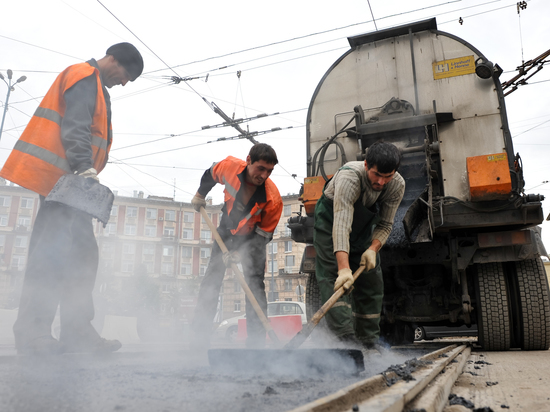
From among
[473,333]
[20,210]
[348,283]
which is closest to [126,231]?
[20,210]

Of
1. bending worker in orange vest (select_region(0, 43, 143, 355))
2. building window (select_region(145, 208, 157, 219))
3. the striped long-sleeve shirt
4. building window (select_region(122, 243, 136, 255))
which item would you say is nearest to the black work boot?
the striped long-sleeve shirt

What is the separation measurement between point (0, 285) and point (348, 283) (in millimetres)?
42759

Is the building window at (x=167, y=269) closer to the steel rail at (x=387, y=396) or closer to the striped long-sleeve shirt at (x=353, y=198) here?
the striped long-sleeve shirt at (x=353, y=198)

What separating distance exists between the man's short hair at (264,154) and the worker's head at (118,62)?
1.00 metres

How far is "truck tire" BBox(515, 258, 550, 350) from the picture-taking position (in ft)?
11.4

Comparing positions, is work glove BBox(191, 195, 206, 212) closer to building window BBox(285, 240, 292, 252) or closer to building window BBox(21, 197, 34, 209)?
building window BBox(285, 240, 292, 252)

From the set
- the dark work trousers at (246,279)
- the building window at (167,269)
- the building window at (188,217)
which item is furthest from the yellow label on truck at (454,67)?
the building window at (188,217)

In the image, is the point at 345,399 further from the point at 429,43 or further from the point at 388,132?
the point at 429,43

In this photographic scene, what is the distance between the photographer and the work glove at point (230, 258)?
3.16m

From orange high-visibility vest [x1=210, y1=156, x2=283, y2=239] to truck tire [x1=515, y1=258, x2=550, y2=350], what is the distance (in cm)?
216

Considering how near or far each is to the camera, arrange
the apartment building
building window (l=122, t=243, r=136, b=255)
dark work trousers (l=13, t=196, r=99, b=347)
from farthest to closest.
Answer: building window (l=122, t=243, r=136, b=255)
the apartment building
dark work trousers (l=13, t=196, r=99, b=347)

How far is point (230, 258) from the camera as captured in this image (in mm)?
3154

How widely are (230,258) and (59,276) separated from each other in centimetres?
121

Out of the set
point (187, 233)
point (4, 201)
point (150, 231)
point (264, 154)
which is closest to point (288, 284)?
point (187, 233)
